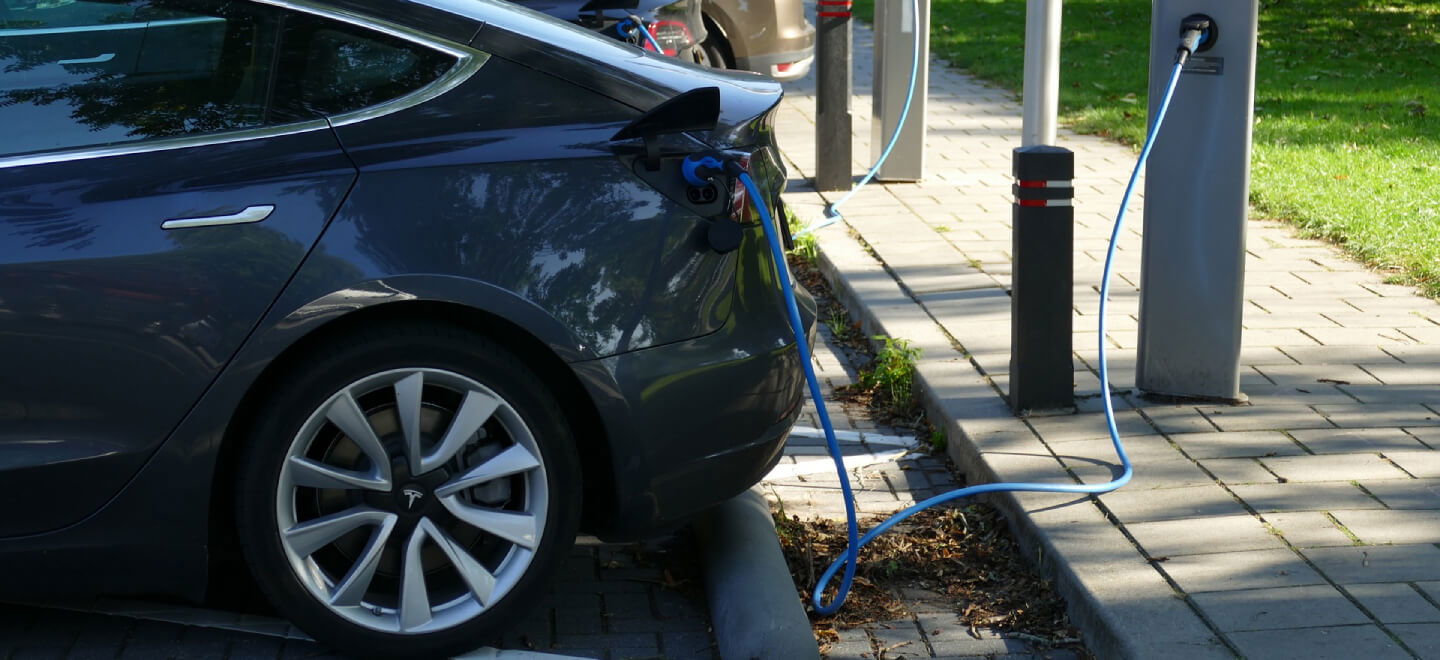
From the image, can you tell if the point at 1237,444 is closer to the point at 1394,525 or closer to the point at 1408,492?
the point at 1408,492

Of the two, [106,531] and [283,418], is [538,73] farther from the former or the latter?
[106,531]

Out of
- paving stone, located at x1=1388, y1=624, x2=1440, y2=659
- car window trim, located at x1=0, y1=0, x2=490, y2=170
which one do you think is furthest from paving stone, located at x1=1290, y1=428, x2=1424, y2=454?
car window trim, located at x1=0, y1=0, x2=490, y2=170

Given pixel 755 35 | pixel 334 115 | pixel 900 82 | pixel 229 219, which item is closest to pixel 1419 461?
pixel 334 115

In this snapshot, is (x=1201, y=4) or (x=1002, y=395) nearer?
(x=1201, y=4)

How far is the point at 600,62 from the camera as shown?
3709 millimetres

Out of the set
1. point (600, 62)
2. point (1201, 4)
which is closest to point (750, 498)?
point (600, 62)

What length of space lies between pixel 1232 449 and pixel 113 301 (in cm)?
315

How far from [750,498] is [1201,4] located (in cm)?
206

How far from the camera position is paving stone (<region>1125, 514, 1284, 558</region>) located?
3.88 meters

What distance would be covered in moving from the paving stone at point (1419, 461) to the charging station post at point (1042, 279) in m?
0.98

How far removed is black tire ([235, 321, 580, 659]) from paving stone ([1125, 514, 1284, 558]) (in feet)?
4.91

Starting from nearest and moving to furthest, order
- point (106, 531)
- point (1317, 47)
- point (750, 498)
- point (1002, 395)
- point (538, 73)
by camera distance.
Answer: point (106, 531), point (538, 73), point (750, 498), point (1002, 395), point (1317, 47)

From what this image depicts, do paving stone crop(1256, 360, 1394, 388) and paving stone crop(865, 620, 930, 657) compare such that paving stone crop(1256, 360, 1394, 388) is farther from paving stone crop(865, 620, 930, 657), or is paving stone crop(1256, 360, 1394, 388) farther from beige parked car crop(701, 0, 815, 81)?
beige parked car crop(701, 0, 815, 81)

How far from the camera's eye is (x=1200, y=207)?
15.9 ft
